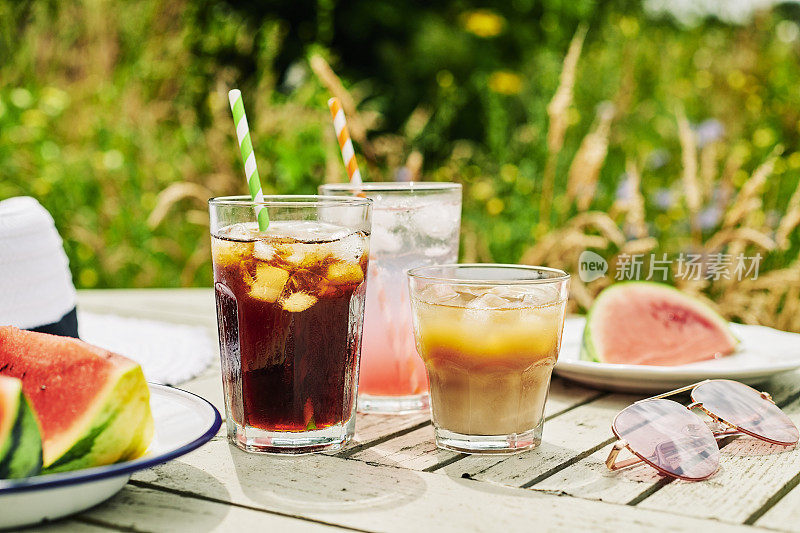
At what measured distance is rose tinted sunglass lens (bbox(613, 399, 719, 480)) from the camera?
1.34 metres

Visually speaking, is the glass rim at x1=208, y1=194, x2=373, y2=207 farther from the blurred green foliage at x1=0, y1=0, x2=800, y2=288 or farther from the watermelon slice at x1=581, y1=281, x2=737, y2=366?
the blurred green foliage at x1=0, y1=0, x2=800, y2=288

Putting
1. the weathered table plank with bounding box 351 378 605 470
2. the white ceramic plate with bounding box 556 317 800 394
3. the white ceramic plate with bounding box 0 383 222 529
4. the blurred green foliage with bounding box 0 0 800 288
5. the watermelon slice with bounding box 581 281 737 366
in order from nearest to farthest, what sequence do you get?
the white ceramic plate with bounding box 0 383 222 529 < the weathered table plank with bounding box 351 378 605 470 < the white ceramic plate with bounding box 556 317 800 394 < the watermelon slice with bounding box 581 281 737 366 < the blurred green foliage with bounding box 0 0 800 288

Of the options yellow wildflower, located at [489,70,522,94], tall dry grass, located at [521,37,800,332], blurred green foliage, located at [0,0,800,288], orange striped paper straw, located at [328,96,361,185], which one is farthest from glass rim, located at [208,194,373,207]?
yellow wildflower, located at [489,70,522,94]

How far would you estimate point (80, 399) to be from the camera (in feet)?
3.90

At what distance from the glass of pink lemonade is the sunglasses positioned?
1.58 feet

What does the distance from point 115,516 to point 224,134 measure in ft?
11.9

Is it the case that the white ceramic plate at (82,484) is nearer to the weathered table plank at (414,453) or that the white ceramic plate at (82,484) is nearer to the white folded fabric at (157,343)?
the weathered table plank at (414,453)

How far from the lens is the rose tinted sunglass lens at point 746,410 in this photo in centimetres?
149

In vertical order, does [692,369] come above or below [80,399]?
below

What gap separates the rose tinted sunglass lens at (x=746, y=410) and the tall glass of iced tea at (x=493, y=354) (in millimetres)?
303

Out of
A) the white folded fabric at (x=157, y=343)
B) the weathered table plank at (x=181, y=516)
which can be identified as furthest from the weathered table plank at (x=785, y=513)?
the white folded fabric at (x=157, y=343)

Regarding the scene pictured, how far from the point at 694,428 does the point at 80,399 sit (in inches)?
37.4

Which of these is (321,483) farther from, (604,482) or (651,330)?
(651,330)

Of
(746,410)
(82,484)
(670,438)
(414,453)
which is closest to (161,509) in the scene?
(82,484)
